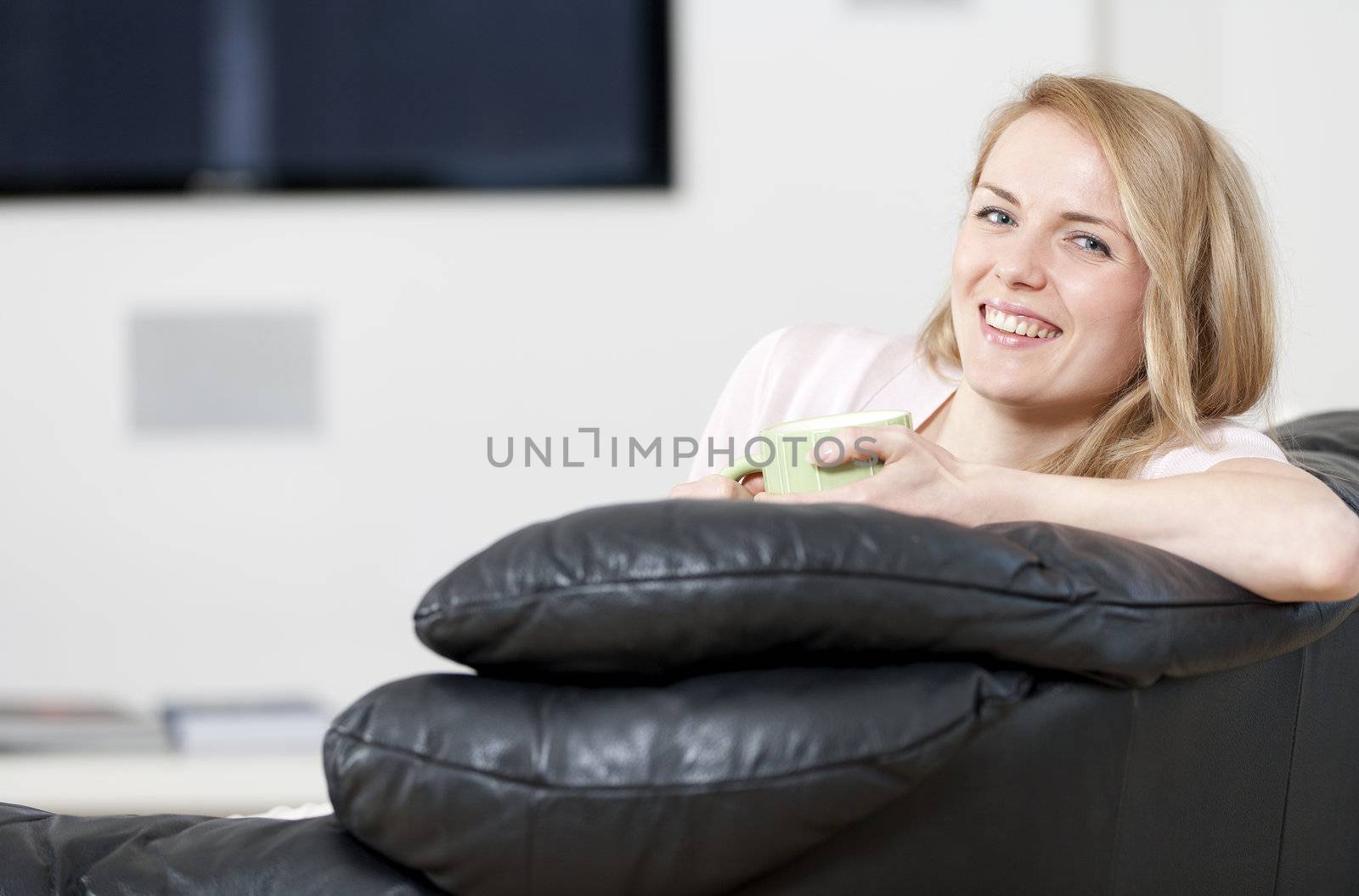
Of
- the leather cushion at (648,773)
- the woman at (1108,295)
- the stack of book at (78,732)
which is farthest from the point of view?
the stack of book at (78,732)

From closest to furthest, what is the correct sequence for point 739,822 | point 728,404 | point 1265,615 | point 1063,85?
point 739,822
point 1265,615
point 1063,85
point 728,404

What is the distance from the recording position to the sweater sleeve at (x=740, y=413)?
73.5 inches

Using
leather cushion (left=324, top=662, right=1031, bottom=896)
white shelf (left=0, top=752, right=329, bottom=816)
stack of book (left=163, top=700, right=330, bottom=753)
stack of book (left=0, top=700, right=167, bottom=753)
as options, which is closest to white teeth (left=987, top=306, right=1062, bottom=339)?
leather cushion (left=324, top=662, right=1031, bottom=896)

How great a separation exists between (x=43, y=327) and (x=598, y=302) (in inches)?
47.2

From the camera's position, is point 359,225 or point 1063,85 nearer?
point 1063,85

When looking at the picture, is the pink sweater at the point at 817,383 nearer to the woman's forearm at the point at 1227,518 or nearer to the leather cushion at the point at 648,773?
the woman's forearm at the point at 1227,518

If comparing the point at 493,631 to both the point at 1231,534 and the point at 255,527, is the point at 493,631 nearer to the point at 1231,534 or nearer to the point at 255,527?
the point at 1231,534

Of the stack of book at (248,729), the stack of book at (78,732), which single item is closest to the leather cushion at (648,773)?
the stack of book at (248,729)

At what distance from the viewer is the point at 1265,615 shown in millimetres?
1050

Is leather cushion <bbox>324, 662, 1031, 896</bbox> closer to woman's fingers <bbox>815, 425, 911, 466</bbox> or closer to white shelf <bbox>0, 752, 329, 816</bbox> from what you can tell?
woman's fingers <bbox>815, 425, 911, 466</bbox>

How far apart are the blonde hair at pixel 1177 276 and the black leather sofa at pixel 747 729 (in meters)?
0.57

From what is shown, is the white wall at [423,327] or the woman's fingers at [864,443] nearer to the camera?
the woman's fingers at [864,443]

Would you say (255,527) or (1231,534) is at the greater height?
(1231,534)

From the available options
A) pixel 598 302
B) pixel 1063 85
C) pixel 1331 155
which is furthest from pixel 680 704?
pixel 1331 155
